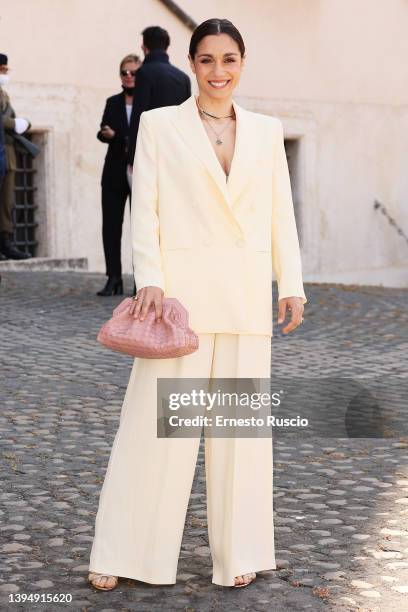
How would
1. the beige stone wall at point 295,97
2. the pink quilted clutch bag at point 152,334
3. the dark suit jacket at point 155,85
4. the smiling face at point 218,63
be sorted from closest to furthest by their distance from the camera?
1. the pink quilted clutch bag at point 152,334
2. the smiling face at point 218,63
3. the dark suit jacket at point 155,85
4. the beige stone wall at point 295,97

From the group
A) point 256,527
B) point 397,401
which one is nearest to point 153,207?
point 256,527

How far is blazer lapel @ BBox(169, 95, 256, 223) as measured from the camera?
13.7 ft

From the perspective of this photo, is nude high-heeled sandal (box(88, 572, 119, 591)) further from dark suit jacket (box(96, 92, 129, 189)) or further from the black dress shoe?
the black dress shoe

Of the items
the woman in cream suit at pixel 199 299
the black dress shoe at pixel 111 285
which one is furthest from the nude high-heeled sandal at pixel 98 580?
the black dress shoe at pixel 111 285

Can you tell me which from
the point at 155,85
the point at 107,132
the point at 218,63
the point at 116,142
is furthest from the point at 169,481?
the point at 116,142

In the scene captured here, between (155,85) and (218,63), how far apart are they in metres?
6.25

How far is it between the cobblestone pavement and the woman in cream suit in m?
0.10

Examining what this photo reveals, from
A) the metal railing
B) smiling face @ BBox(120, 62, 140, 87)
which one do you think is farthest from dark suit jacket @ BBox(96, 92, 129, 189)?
the metal railing

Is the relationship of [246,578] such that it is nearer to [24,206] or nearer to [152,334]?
[152,334]

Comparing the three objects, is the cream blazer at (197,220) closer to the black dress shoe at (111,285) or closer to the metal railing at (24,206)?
the black dress shoe at (111,285)

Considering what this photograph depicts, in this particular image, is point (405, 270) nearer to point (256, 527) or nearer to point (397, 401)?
point (397, 401)

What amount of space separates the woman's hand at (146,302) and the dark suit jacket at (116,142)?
7.30m

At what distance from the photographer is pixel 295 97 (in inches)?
739

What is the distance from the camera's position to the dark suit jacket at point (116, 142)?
449 inches
